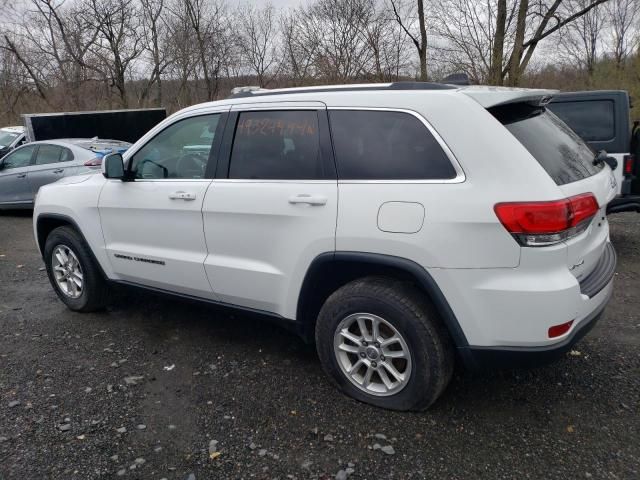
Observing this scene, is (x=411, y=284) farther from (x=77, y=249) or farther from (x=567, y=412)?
(x=77, y=249)

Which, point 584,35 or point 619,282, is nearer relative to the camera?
point 619,282

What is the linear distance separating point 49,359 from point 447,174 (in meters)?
3.15

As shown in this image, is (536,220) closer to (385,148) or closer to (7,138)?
(385,148)

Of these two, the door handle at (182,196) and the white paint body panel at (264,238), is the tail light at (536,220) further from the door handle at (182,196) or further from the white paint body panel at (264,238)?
the door handle at (182,196)

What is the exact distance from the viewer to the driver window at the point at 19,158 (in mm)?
10484

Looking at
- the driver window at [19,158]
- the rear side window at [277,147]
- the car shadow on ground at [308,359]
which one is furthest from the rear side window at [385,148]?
the driver window at [19,158]

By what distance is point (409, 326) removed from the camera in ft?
9.29

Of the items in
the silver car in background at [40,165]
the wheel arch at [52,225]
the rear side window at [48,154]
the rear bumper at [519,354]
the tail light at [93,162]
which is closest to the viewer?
the rear bumper at [519,354]

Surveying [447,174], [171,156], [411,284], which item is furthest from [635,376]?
[171,156]

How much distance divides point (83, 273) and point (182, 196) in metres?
1.57

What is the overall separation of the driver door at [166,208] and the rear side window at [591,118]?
178 inches

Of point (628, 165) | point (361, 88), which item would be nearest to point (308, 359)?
point (361, 88)

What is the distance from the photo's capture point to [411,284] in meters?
2.95

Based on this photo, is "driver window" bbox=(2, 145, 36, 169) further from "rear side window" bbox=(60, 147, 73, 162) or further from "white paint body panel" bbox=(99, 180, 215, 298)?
"white paint body panel" bbox=(99, 180, 215, 298)
